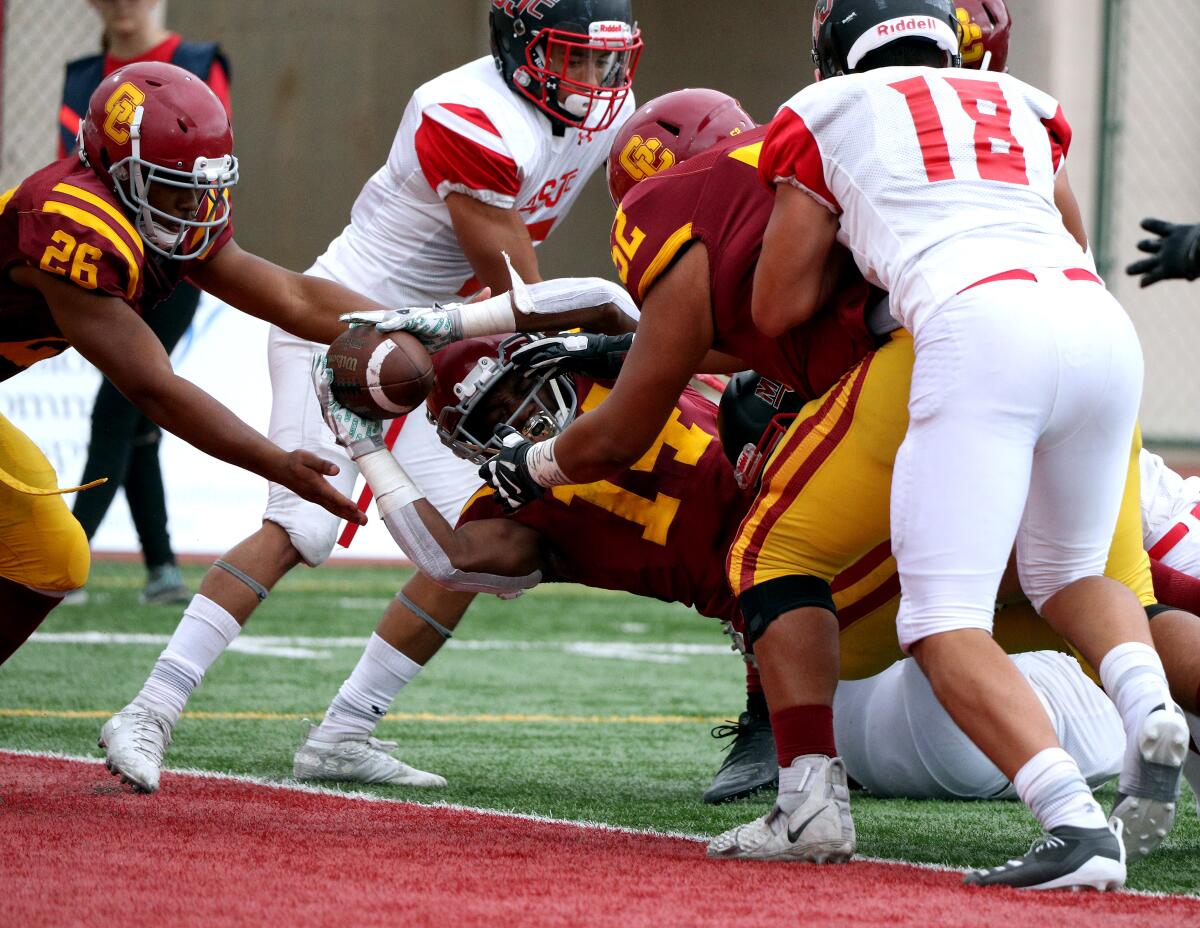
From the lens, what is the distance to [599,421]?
3082mm

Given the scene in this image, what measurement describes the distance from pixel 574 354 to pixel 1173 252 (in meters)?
1.34

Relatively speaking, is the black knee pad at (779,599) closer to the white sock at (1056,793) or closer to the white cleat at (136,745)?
the white sock at (1056,793)

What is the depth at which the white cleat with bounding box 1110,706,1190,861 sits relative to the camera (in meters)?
2.61

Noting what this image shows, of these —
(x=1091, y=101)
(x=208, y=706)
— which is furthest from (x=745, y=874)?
(x=1091, y=101)

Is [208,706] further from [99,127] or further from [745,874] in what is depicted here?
[745,874]

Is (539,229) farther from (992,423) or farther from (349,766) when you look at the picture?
(992,423)

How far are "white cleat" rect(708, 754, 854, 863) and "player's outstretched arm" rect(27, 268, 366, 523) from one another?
99cm

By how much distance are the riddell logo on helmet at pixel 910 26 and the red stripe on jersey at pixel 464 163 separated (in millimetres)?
1379

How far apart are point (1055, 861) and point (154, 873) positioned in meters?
1.32

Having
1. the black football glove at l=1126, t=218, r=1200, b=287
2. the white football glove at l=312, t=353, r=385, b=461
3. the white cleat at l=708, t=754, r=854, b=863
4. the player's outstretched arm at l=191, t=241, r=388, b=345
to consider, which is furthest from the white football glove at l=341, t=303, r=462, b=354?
the black football glove at l=1126, t=218, r=1200, b=287

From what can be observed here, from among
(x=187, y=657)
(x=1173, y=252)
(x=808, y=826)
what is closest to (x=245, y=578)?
(x=187, y=657)

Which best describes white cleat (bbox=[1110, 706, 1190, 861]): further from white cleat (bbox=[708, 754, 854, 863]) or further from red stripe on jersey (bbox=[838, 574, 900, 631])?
red stripe on jersey (bbox=[838, 574, 900, 631])

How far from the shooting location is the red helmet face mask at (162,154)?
11.2 feet

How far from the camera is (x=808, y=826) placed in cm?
284
